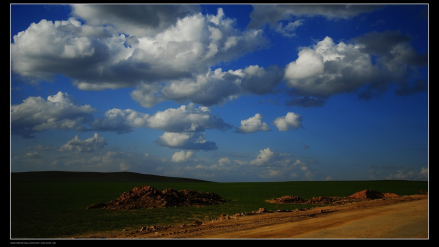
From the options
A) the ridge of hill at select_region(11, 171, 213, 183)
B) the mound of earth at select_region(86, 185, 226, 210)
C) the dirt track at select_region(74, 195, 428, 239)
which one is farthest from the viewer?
the ridge of hill at select_region(11, 171, 213, 183)

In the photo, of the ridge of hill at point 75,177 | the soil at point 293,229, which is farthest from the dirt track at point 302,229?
the ridge of hill at point 75,177

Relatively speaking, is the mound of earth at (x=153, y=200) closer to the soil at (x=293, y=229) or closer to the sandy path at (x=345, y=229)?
the soil at (x=293, y=229)

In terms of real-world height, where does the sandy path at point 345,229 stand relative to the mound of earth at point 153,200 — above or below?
above

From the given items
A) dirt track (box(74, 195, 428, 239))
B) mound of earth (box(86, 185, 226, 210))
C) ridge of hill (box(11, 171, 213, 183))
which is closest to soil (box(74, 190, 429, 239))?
dirt track (box(74, 195, 428, 239))

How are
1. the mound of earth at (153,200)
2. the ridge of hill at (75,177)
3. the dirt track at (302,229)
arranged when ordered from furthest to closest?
the ridge of hill at (75,177) → the mound of earth at (153,200) → the dirt track at (302,229)

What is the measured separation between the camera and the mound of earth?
25203mm

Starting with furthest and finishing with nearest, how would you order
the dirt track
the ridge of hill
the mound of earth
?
1. the ridge of hill
2. the mound of earth
3. the dirt track

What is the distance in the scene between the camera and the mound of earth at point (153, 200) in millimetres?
25203

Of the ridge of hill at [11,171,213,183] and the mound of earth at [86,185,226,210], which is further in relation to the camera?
the ridge of hill at [11,171,213,183]

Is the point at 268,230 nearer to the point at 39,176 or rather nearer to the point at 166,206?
the point at 166,206

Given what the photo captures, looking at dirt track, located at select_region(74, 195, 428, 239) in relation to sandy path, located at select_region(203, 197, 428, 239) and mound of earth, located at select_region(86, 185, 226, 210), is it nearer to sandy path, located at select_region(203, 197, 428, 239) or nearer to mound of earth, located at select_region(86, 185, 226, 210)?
sandy path, located at select_region(203, 197, 428, 239)
